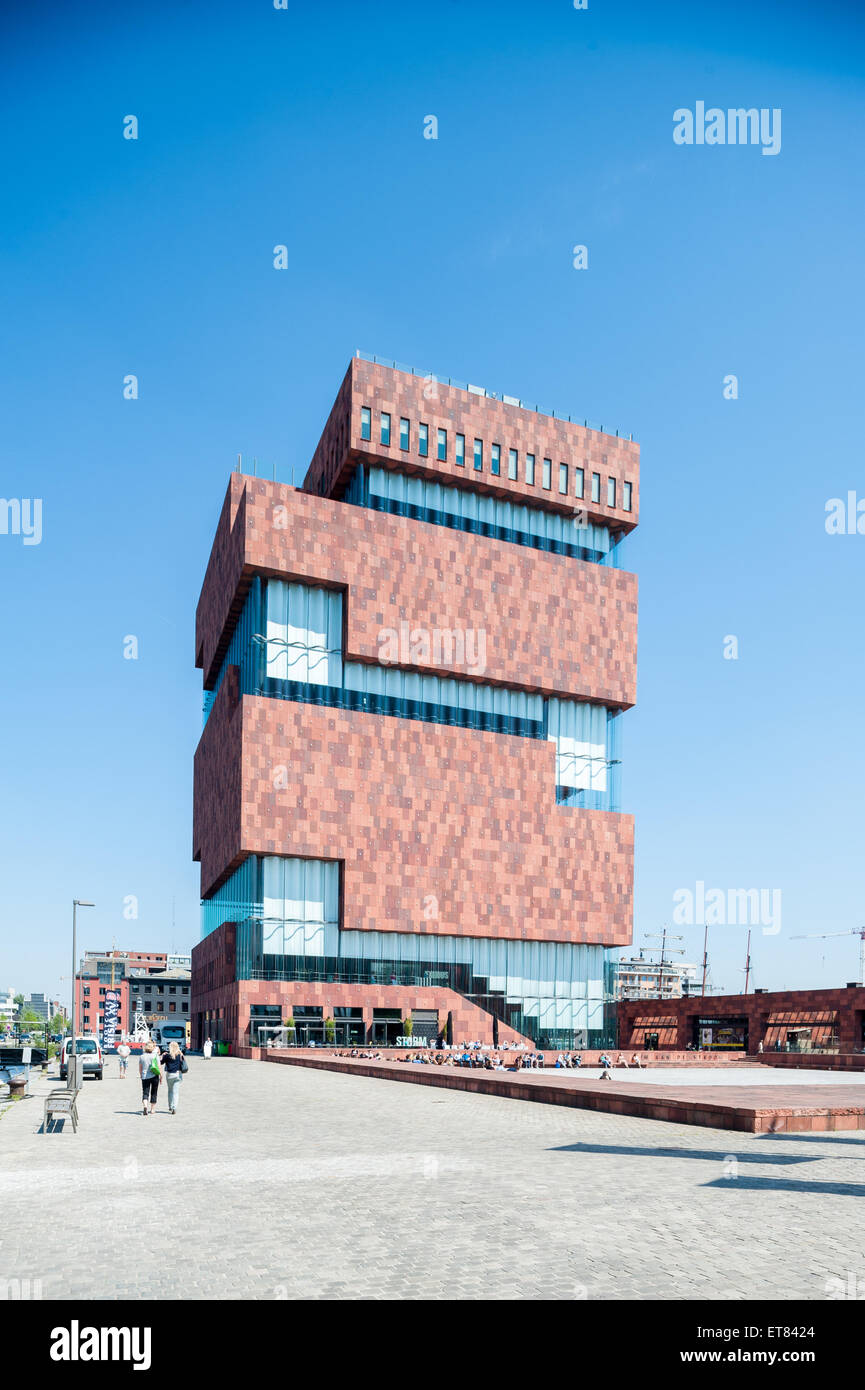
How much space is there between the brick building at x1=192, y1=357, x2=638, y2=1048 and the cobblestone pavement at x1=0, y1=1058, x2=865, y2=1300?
51729mm

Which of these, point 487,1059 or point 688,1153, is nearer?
point 688,1153

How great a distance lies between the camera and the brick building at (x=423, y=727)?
75062mm

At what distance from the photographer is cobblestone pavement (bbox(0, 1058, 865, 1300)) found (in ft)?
30.4

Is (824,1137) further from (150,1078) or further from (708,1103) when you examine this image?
(150,1078)

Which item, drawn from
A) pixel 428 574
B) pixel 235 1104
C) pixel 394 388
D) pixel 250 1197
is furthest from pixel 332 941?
pixel 250 1197

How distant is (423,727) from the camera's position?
80.1m

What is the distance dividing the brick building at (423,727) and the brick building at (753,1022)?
401 inches

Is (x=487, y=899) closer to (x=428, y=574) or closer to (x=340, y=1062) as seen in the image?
(x=428, y=574)

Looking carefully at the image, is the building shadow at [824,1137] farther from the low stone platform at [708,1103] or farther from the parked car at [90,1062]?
the parked car at [90,1062]

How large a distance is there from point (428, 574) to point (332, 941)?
2645 centimetres

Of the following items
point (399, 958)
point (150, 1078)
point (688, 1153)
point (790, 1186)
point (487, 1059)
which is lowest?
point (487, 1059)

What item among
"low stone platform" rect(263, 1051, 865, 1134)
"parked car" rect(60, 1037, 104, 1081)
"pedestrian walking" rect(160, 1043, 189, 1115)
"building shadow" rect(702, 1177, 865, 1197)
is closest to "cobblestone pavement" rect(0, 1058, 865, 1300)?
"building shadow" rect(702, 1177, 865, 1197)

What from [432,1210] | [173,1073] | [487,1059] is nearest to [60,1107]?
[173,1073]

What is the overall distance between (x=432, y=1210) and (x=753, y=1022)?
75820 millimetres
